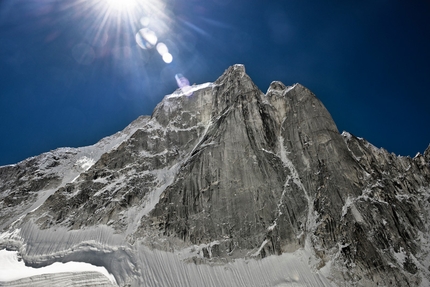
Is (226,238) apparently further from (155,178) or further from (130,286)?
(155,178)

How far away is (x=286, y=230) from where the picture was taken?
41938mm

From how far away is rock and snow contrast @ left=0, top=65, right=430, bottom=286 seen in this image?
3688cm

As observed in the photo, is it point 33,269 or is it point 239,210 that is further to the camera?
point 239,210

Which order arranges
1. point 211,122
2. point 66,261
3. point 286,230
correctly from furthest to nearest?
point 211,122 → point 286,230 → point 66,261

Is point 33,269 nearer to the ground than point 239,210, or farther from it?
nearer to the ground

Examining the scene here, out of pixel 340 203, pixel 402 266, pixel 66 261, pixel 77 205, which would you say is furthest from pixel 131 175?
pixel 402 266

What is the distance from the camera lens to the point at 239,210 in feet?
146

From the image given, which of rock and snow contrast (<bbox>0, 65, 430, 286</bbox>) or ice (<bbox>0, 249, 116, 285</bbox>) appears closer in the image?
ice (<bbox>0, 249, 116, 285</bbox>)

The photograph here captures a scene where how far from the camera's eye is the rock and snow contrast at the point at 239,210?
121 ft

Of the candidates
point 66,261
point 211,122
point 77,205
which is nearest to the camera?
point 66,261

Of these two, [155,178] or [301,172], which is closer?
[301,172]

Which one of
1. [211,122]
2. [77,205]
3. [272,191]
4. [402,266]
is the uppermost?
[211,122]

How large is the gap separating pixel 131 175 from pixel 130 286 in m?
26.3

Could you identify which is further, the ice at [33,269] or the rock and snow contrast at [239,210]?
the rock and snow contrast at [239,210]
